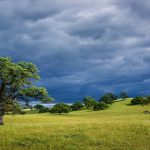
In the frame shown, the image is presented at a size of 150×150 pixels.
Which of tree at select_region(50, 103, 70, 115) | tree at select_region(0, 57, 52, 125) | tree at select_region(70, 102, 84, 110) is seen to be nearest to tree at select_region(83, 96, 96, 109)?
tree at select_region(70, 102, 84, 110)

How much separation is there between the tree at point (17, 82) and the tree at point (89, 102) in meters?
111

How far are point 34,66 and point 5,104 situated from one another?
8557 mm

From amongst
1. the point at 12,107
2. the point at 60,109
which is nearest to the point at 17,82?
the point at 12,107

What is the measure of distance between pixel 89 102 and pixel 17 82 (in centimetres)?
11807

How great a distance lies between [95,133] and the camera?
1369 inches

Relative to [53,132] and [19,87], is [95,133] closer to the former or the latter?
[53,132]

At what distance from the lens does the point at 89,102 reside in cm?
18500

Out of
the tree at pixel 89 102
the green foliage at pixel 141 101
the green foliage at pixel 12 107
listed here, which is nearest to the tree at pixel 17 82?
the green foliage at pixel 12 107

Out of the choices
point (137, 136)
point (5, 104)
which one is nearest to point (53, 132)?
point (137, 136)

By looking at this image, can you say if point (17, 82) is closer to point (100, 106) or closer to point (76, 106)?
point (100, 106)

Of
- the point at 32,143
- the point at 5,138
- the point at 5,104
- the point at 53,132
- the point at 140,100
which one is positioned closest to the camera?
the point at 32,143

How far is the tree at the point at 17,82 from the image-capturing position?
67500mm

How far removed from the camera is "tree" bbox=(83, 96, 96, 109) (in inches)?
7249

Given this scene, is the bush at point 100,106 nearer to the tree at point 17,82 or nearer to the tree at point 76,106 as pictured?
the tree at point 76,106
